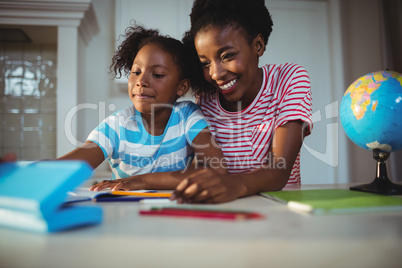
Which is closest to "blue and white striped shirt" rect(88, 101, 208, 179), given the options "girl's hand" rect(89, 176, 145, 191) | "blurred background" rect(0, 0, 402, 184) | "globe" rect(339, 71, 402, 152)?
"girl's hand" rect(89, 176, 145, 191)

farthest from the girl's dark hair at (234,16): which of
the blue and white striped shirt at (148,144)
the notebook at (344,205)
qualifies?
the notebook at (344,205)

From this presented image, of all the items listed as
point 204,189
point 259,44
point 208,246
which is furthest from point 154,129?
point 208,246

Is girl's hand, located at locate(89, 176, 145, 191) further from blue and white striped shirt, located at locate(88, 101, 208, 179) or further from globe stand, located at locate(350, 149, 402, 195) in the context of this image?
globe stand, located at locate(350, 149, 402, 195)

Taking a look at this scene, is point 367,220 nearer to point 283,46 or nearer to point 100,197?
point 100,197

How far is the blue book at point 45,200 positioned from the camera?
377 millimetres

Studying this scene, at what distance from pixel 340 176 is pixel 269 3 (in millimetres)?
1600

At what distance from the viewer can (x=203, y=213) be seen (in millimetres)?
478

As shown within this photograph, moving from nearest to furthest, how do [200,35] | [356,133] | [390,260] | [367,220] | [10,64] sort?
[390,260] → [367,220] → [356,133] → [200,35] → [10,64]

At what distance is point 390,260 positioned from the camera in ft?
1.17

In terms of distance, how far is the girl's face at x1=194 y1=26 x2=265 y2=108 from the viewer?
3.25 feet

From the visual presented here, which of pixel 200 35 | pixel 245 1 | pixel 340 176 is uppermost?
pixel 245 1

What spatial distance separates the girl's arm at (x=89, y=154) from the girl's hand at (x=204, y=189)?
502 mm

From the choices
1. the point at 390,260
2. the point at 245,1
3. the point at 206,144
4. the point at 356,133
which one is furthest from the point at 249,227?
the point at 245,1

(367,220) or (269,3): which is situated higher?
(269,3)
